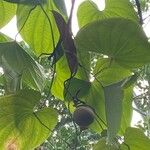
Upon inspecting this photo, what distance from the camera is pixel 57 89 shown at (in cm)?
69

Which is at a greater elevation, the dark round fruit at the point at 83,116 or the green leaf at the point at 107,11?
the green leaf at the point at 107,11

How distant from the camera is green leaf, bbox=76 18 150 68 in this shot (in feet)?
1.86

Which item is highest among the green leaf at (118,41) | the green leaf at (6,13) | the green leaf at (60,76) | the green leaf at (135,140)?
the green leaf at (6,13)

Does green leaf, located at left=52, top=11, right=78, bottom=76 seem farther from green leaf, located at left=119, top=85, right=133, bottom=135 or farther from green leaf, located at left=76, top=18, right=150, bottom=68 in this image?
green leaf, located at left=119, top=85, right=133, bottom=135

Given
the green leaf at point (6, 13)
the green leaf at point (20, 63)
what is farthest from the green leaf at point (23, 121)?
the green leaf at point (6, 13)

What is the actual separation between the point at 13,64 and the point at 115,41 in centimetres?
14

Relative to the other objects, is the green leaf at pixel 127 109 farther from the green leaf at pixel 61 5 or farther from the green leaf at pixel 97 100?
the green leaf at pixel 61 5

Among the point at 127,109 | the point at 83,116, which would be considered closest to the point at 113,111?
the point at 83,116

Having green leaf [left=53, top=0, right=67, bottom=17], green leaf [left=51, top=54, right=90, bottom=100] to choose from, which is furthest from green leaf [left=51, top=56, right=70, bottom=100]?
green leaf [left=53, top=0, right=67, bottom=17]

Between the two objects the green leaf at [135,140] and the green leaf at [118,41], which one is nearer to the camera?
the green leaf at [118,41]

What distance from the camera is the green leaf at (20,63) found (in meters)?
0.63

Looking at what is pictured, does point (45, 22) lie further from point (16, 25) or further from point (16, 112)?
point (16, 112)

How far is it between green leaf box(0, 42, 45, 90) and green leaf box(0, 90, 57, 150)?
24 millimetres

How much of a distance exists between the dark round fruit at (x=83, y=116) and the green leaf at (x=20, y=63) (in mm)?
88
